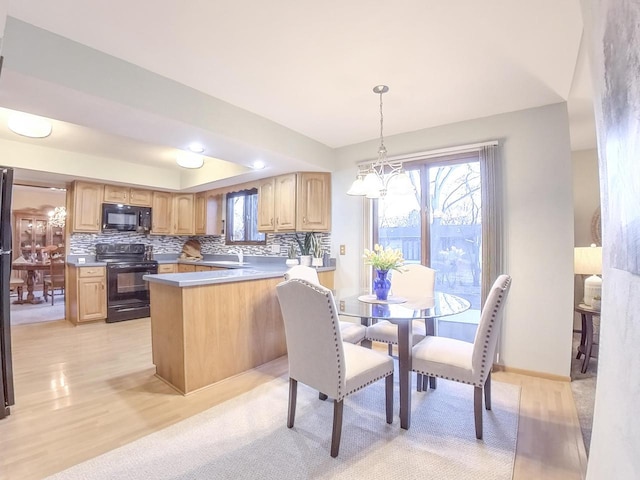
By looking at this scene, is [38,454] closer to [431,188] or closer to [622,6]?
[622,6]

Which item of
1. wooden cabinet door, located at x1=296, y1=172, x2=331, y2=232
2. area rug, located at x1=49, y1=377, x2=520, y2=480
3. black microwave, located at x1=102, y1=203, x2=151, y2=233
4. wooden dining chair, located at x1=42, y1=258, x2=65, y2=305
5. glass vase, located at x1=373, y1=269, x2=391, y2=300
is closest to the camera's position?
area rug, located at x1=49, y1=377, x2=520, y2=480

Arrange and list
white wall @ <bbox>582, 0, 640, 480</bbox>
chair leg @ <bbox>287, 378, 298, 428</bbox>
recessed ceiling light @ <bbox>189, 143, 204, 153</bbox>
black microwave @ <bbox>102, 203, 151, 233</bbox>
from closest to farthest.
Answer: white wall @ <bbox>582, 0, 640, 480</bbox>
chair leg @ <bbox>287, 378, 298, 428</bbox>
recessed ceiling light @ <bbox>189, 143, 204, 153</bbox>
black microwave @ <bbox>102, 203, 151, 233</bbox>

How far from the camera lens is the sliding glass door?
3.19 meters

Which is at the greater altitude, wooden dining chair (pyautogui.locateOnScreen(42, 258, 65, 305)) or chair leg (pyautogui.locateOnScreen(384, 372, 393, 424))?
wooden dining chair (pyautogui.locateOnScreen(42, 258, 65, 305))

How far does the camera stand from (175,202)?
563cm

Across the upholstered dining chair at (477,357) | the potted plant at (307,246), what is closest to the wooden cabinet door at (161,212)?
the potted plant at (307,246)

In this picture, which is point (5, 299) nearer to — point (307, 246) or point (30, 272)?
point (307, 246)

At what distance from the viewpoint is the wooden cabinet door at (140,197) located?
518 cm

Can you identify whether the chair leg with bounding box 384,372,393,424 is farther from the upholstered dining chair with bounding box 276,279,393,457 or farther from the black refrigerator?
the black refrigerator

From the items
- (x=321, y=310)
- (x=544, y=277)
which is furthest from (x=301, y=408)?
(x=544, y=277)

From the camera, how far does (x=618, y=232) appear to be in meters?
0.77

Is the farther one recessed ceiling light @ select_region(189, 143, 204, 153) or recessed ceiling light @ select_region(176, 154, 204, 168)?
recessed ceiling light @ select_region(176, 154, 204, 168)

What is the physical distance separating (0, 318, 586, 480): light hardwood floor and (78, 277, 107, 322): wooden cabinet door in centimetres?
95

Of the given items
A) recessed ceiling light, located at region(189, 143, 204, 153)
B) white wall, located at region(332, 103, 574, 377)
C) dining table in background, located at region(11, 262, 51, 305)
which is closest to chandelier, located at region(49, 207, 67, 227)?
dining table in background, located at region(11, 262, 51, 305)
